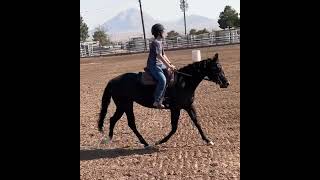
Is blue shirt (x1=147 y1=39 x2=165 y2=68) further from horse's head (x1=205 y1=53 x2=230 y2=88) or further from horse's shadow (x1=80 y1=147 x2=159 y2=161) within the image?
horse's shadow (x1=80 y1=147 x2=159 y2=161)

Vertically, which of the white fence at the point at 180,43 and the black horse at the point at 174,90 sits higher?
the white fence at the point at 180,43

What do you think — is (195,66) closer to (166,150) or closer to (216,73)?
(216,73)

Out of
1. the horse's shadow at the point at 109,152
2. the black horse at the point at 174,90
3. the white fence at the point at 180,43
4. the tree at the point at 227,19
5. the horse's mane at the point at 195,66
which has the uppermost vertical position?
the tree at the point at 227,19

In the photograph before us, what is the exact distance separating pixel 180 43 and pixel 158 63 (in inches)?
1775

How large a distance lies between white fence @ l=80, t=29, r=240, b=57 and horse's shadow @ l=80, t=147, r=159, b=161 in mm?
40423

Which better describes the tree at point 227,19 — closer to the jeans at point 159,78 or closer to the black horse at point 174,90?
the black horse at point 174,90

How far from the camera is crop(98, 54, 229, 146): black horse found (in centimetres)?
802

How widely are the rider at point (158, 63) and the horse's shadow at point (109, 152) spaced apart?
2.64 ft

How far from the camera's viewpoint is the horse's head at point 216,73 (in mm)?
8008

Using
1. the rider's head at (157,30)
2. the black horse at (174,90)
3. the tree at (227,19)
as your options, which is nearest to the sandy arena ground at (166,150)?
the black horse at (174,90)
